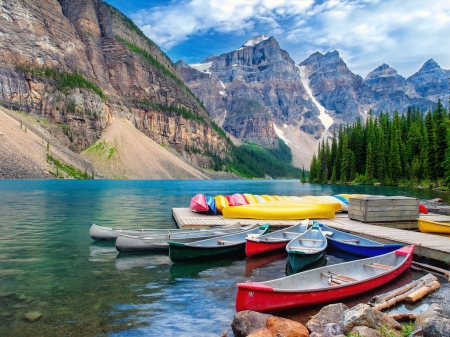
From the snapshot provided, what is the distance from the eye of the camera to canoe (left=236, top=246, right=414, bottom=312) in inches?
367

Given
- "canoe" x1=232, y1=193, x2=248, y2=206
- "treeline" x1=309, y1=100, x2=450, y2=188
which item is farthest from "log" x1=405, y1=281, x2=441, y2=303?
"treeline" x1=309, y1=100, x2=450, y2=188

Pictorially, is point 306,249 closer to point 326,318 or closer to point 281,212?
point 326,318

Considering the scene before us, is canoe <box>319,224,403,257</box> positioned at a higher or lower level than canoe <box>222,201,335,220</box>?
lower

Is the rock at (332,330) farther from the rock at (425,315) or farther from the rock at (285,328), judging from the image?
the rock at (425,315)

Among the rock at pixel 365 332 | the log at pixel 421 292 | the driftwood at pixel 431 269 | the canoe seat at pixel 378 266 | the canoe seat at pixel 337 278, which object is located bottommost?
the driftwood at pixel 431 269

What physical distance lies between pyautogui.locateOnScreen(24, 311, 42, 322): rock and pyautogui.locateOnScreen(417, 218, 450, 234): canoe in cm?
1952

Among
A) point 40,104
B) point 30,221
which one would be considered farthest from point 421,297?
point 40,104

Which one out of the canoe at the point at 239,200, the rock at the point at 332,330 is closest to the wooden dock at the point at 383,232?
the canoe at the point at 239,200

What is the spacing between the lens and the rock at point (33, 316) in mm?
9508

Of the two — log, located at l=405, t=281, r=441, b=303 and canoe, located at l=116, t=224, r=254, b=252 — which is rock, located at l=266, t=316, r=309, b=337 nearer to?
log, located at l=405, t=281, r=441, b=303

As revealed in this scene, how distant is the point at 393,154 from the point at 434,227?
294 feet

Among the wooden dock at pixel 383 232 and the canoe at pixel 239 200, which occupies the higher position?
the canoe at pixel 239 200

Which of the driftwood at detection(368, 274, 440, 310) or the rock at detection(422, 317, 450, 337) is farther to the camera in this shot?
the driftwood at detection(368, 274, 440, 310)

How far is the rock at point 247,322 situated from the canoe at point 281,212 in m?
16.0
